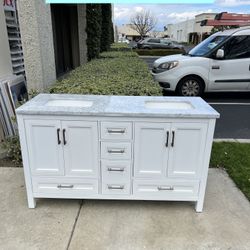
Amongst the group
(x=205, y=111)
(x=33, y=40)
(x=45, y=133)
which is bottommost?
(x=45, y=133)

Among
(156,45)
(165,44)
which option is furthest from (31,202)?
(165,44)

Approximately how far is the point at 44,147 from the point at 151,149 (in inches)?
40.5

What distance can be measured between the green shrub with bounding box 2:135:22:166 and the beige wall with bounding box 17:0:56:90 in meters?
0.80

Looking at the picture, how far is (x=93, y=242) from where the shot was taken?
246cm

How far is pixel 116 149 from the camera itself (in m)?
2.69

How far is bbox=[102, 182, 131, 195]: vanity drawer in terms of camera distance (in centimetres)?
281

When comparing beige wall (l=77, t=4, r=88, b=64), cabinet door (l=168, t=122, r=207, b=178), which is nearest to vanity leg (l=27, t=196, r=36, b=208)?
cabinet door (l=168, t=122, r=207, b=178)

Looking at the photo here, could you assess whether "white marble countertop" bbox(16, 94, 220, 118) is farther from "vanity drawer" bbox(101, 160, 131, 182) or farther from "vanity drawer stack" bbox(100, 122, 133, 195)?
"vanity drawer" bbox(101, 160, 131, 182)

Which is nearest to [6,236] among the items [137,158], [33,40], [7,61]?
[137,158]

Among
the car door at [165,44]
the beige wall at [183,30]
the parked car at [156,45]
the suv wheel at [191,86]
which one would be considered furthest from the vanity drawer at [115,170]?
the beige wall at [183,30]

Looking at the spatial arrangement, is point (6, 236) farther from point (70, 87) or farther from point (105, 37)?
point (105, 37)

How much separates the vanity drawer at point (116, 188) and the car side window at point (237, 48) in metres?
5.60

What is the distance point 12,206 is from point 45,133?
953 millimetres

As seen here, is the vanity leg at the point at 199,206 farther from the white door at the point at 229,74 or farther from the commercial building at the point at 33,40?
the white door at the point at 229,74
